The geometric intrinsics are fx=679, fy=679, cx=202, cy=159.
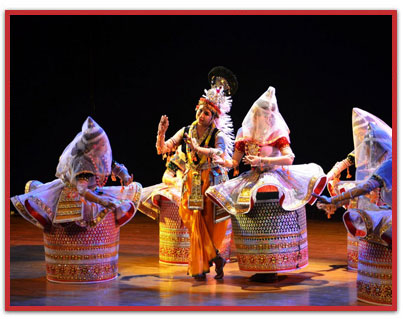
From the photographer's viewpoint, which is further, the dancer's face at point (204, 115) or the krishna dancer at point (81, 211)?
the dancer's face at point (204, 115)

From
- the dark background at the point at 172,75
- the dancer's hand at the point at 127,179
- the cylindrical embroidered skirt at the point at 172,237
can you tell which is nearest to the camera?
the dancer's hand at the point at 127,179

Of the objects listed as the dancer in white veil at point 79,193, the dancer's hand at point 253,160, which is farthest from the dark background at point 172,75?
the dancer's hand at point 253,160

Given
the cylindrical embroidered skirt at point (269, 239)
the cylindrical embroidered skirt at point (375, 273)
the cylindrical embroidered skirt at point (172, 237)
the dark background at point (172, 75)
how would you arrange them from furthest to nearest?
the dark background at point (172, 75)
the cylindrical embroidered skirt at point (172, 237)
the cylindrical embroidered skirt at point (269, 239)
the cylindrical embroidered skirt at point (375, 273)

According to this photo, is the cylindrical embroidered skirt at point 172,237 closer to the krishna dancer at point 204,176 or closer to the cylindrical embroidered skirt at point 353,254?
the krishna dancer at point 204,176

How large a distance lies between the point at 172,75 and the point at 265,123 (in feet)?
10.5

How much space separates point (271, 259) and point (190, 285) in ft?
2.09

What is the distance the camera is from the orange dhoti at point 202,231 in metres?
5.30

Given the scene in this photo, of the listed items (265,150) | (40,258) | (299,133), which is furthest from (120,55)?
(265,150)

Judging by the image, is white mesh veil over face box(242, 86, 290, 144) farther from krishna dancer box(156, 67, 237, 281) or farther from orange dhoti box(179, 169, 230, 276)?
orange dhoti box(179, 169, 230, 276)

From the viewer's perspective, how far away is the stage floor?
14.7 ft

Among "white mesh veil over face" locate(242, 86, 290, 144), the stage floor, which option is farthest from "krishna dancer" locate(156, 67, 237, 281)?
"white mesh veil over face" locate(242, 86, 290, 144)

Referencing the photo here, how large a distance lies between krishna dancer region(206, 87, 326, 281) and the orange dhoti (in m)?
0.25

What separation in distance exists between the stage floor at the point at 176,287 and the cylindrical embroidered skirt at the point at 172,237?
135 mm

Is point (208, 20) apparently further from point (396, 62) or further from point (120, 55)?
point (396, 62)
